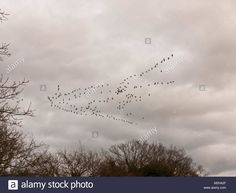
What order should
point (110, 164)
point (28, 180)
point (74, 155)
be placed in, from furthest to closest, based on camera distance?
1. point (74, 155)
2. point (110, 164)
3. point (28, 180)

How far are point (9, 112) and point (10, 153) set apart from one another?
19.7 ft

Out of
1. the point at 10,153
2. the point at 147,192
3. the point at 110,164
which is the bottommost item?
the point at 147,192

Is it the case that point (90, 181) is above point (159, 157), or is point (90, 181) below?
below

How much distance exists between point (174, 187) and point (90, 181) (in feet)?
11.7

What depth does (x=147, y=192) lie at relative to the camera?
21766mm

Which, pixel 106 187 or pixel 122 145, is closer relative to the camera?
pixel 106 187

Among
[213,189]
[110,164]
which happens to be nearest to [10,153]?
[213,189]

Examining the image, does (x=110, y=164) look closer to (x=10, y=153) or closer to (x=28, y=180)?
(x=10, y=153)

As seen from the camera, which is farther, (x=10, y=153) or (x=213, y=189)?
(x=10, y=153)

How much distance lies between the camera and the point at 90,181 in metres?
22.1

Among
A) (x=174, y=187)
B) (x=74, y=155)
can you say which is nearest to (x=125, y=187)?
(x=174, y=187)

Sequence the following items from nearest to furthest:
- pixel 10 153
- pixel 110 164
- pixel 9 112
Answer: pixel 9 112, pixel 10 153, pixel 110 164

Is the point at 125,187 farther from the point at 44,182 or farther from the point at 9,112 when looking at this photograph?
the point at 9,112

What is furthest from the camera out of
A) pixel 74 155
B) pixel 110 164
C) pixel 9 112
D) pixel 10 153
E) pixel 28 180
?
pixel 74 155
